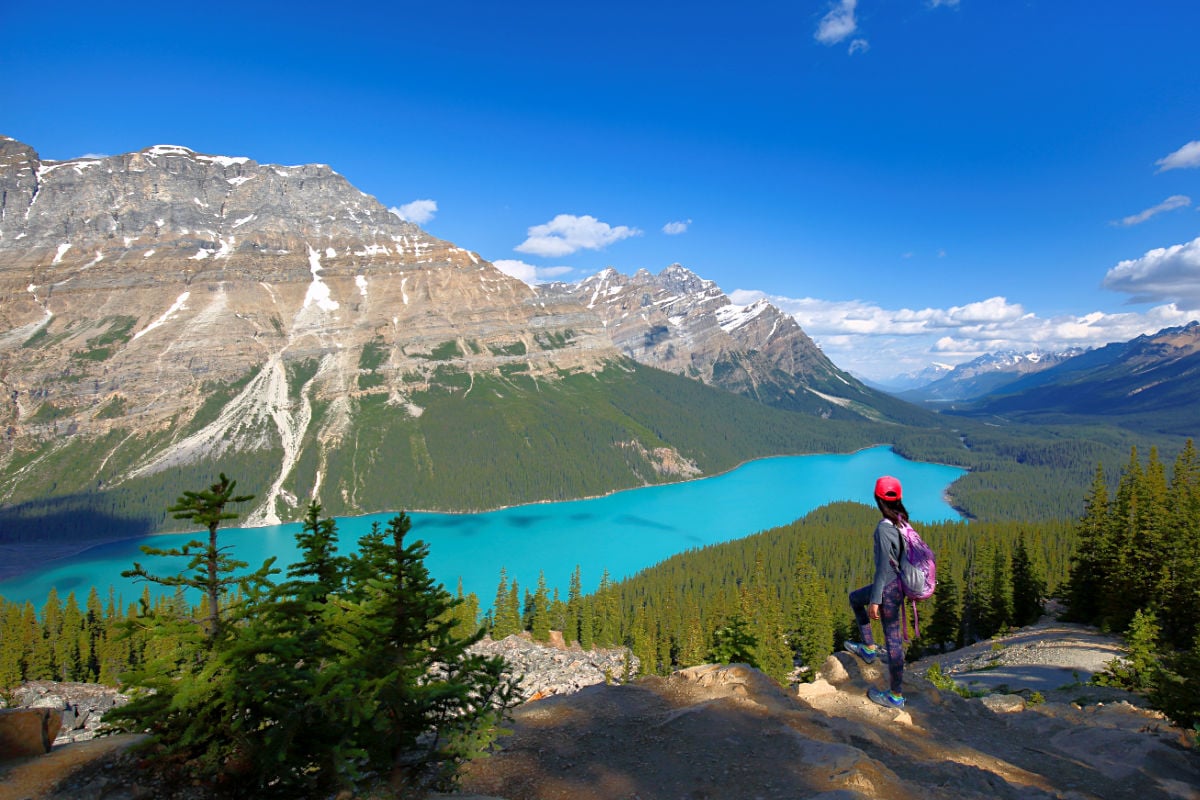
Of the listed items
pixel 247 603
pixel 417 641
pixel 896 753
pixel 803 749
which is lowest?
pixel 896 753

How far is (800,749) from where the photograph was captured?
11188 mm

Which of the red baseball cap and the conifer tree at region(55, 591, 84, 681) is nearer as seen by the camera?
the red baseball cap

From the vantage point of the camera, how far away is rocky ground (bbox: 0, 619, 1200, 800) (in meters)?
9.48

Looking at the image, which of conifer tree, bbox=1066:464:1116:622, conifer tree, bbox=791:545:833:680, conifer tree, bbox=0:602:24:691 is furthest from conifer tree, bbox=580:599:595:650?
conifer tree, bbox=0:602:24:691

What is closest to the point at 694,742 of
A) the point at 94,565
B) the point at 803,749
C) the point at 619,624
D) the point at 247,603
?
the point at 803,749

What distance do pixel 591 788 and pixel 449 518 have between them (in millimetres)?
157505

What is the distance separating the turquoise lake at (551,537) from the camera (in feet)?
352

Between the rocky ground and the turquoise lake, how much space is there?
80634 mm

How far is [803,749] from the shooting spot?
440 inches

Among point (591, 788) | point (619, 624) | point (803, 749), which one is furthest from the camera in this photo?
point (619, 624)

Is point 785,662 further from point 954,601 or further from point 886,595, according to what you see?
point 886,595

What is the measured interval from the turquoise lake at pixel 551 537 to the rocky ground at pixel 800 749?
265ft

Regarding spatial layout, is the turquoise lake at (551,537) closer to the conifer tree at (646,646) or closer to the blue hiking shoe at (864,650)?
the conifer tree at (646,646)

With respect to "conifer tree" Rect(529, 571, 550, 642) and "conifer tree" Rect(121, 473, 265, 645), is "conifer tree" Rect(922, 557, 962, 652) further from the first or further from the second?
"conifer tree" Rect(121, 473, 265, 645)
